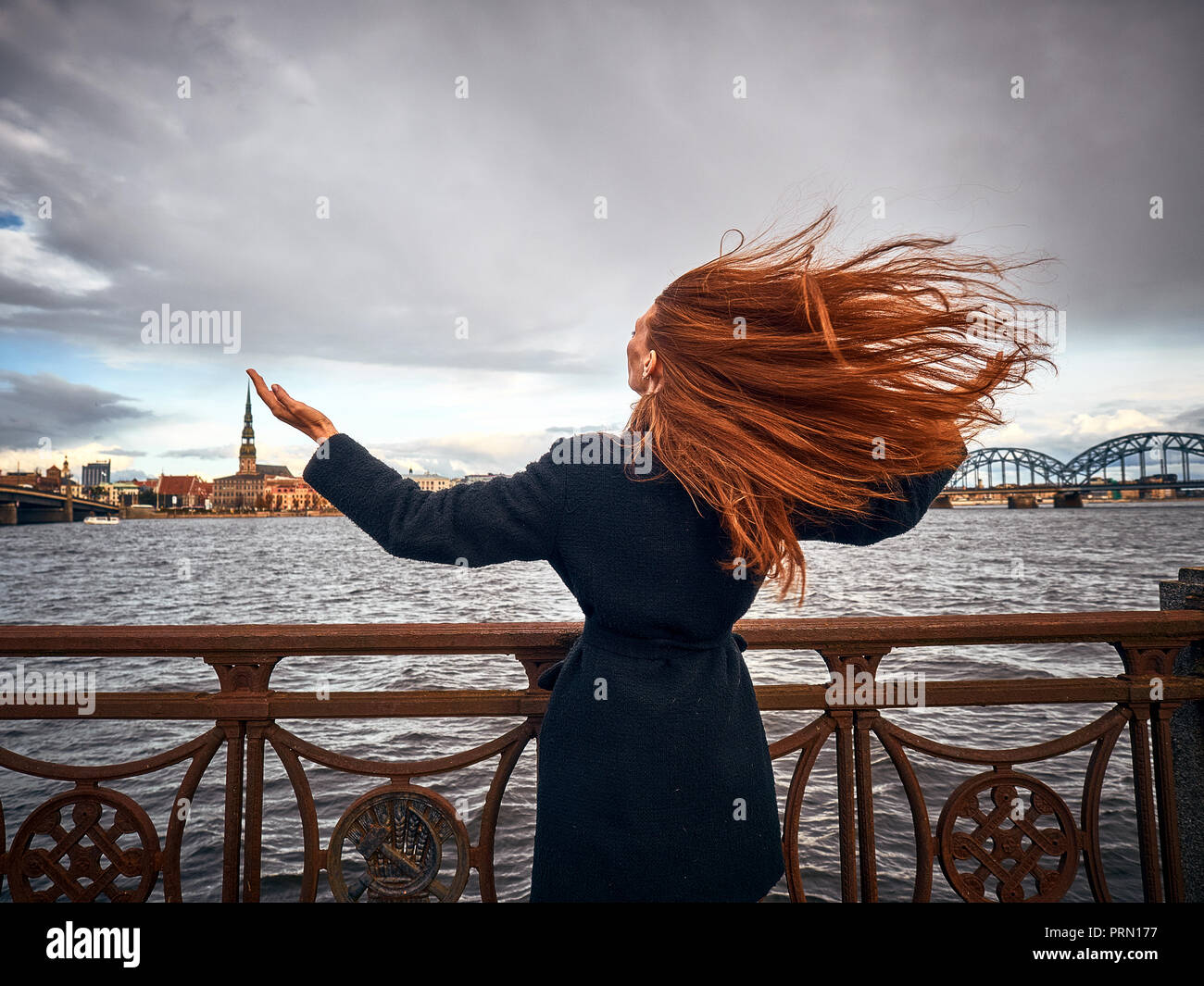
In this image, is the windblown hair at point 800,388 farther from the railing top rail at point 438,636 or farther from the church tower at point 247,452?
the church tower at point 247,452

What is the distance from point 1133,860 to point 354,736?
33.6ft

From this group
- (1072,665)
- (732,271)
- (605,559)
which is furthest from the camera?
(1072,665)

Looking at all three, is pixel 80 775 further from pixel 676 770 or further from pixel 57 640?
pixel 676 770

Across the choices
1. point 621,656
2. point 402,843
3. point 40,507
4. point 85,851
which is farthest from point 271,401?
point 40,507

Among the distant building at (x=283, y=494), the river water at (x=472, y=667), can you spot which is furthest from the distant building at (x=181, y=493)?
the river water at (x=472, y=667)

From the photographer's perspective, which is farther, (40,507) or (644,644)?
(40,507)

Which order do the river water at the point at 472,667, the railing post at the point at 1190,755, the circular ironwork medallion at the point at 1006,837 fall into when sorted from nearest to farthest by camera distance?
the circular ironwork medallion at the point at 1006,837 → the railing post at the point at 1190,755 → the river water at the point at 472,667

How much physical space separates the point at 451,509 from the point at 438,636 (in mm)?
849

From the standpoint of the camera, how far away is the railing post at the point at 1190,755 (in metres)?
2.41

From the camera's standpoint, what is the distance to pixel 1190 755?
Answer: 2.43 meters

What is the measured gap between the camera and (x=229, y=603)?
30469 millimetres

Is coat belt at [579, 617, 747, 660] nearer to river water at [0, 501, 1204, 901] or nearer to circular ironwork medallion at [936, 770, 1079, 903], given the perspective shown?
river water at [0, 501, 1204, 901]

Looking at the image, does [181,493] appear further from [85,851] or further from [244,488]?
[85,851]
